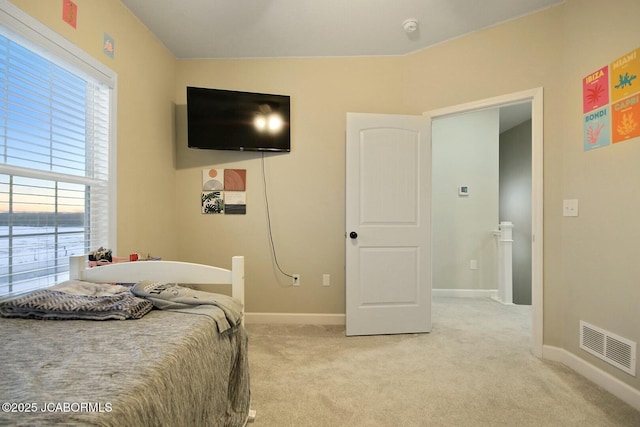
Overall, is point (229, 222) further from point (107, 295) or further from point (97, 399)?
point (97, 399)

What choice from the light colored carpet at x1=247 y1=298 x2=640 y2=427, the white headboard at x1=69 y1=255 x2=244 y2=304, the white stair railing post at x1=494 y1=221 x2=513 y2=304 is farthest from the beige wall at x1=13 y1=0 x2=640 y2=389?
the white stair railing post at x1=494 y1=221 x2=513 y2=304

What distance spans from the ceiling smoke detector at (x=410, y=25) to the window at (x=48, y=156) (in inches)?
87.8

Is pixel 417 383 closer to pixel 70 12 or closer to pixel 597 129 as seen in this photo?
pixel 597 129

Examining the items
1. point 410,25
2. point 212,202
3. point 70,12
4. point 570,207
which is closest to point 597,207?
point 570,207

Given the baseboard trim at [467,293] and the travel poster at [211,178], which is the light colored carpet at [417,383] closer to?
the baseboard trim at [467,293]

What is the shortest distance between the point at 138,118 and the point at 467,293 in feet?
13.6

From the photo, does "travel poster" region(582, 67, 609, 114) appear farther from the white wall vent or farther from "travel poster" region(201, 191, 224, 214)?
"travel poster" region(201, 191, 224, 214)

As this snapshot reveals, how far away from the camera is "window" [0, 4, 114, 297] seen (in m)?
1.46

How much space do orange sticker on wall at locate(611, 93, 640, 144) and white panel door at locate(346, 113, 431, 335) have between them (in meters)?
1.21

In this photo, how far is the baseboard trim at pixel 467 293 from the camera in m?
3.88

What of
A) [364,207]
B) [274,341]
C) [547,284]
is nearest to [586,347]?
[547,284]

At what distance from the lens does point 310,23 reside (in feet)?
7.76

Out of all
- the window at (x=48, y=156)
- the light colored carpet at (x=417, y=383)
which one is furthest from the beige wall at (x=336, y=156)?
the light colored carpet at (x=417, y=383)

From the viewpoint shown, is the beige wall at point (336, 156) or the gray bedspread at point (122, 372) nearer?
the gray bedspread at point (122, 372)
